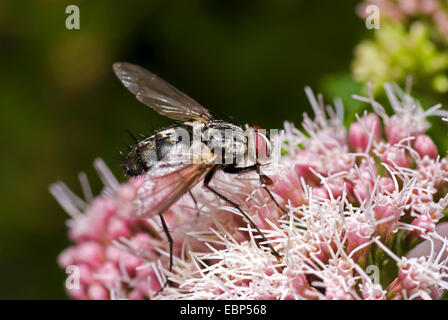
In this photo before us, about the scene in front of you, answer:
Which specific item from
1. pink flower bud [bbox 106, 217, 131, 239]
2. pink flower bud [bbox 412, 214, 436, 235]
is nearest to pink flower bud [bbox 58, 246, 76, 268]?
pink flower bud [bbox 106, 217, 131, 239]

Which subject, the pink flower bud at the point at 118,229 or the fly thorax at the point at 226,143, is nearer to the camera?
the fly thorax at the point at 226,143

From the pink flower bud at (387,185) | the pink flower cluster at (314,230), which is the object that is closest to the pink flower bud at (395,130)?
the pink flower cluster at (314,230)

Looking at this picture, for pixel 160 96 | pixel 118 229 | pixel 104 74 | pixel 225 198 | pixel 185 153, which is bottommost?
pixel 118 229

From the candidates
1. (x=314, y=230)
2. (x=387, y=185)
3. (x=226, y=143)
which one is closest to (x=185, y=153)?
(x=226, y=143)

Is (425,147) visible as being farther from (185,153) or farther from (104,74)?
(104,74)

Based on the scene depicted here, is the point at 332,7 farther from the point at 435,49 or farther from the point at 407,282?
the point at 407,282

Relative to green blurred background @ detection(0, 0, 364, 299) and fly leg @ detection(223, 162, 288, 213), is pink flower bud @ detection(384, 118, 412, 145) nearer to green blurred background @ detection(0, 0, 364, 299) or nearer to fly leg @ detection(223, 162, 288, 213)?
fly leg @ detection(223, 162, 288, 213)

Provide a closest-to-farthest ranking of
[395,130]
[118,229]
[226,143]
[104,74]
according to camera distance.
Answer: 1. [226,143]
2. [395,130]
3. [118,229]
4. [104,74]

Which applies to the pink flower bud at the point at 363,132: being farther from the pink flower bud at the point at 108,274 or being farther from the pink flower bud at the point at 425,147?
the pink flower bud at the point at 108,274

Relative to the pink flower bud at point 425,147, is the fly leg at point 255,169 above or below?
below
